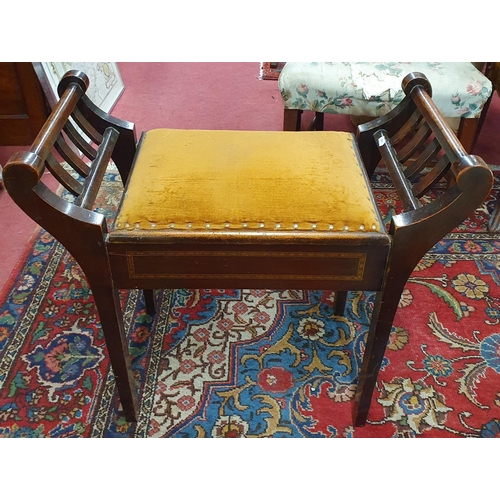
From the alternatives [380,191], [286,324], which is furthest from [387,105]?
[286,324]

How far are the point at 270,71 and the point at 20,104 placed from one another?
5.41 ft

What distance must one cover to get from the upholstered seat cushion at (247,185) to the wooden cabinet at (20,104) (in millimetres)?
1215

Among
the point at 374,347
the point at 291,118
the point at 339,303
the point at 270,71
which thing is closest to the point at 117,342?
the point at 374,347

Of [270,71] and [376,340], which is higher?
[376,340]

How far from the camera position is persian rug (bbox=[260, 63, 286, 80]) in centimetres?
321

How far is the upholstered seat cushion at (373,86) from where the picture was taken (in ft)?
6.27

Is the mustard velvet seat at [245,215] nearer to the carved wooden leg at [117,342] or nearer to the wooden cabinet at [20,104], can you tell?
the carved wooden leg at [117,342]

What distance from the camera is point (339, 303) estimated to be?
1575 mm

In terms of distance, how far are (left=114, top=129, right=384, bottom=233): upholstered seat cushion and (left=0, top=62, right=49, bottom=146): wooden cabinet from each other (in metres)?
1.21

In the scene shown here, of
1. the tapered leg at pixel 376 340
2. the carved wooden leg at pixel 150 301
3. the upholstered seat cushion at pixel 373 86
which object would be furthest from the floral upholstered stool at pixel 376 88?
the tapered leg at pixel 376 340

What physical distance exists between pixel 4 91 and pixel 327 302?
1.65 meters

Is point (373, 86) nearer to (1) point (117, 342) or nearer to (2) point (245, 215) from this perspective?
(2) point (245, 215)

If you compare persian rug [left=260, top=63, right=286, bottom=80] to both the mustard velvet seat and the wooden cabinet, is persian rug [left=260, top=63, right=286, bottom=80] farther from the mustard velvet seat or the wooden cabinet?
the mustard velvet seat

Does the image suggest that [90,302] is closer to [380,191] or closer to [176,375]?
[176,375]
